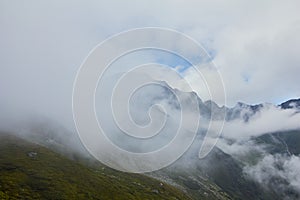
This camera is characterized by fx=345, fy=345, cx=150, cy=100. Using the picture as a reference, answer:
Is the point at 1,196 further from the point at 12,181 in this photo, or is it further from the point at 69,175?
the point at 69,175

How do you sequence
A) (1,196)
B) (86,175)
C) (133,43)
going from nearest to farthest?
1. (133,43)
2. (1,196)
3. (86,175)

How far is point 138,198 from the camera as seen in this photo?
646 ft

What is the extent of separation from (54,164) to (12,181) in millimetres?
43548

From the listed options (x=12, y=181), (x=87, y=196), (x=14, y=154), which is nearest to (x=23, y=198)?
(x=12, y=181)

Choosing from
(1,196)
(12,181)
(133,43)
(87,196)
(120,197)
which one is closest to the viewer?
(133,43)

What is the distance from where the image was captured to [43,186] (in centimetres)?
16112

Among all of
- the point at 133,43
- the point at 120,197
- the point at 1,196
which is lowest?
the point at 1,196

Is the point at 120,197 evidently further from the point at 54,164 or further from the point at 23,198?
the point at 23,198

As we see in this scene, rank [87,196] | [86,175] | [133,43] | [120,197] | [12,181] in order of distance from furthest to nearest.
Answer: [86,175] → [120,197] → [87,196] → [12,181] → [133,43]

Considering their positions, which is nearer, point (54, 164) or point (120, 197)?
point (120, 197)

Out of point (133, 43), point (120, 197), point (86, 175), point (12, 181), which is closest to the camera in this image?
point (133, 43)

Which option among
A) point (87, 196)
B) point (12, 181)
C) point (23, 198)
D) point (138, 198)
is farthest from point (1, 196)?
point (138, 198)

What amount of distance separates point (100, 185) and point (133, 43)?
11473 centimetres

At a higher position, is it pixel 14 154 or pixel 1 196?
pixel 14 154
